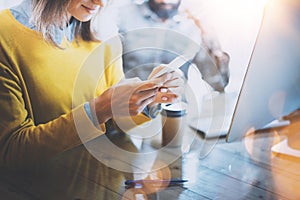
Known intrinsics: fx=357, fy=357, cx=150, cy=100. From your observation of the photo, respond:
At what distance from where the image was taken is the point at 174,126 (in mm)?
1284

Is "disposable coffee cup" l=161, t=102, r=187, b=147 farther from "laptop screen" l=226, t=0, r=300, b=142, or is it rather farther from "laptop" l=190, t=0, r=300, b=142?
"laptop screen" l=226, t=0, r=300, b=142

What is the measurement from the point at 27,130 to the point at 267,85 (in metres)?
0.78

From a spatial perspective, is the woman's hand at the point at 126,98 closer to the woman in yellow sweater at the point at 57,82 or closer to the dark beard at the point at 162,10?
the woman in yellow sweater at the point at 57,82

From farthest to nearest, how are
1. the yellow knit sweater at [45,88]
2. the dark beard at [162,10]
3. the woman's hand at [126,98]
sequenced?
the dark beard at [162,10] < the woman's hand at [126,98] < the yellow knit sweater at [45,88]

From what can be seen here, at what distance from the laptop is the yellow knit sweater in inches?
16.2

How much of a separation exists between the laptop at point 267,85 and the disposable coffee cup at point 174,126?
70 mm

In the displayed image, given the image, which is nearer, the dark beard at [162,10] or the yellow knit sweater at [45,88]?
the yellow knit sweater at [45,88]

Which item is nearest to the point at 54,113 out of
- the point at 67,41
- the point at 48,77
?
the point at 48,77

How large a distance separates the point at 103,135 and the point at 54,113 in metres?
0.17

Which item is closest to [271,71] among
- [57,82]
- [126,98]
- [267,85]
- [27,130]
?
[267,85]

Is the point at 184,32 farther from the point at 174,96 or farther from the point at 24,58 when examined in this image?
the point at 24,58

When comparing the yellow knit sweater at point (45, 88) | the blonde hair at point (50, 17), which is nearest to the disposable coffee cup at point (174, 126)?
the yellow knit sweater at point (45, 88)

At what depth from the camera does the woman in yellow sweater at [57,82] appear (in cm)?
96

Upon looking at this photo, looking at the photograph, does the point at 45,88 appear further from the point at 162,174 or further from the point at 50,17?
the point at 162,174
